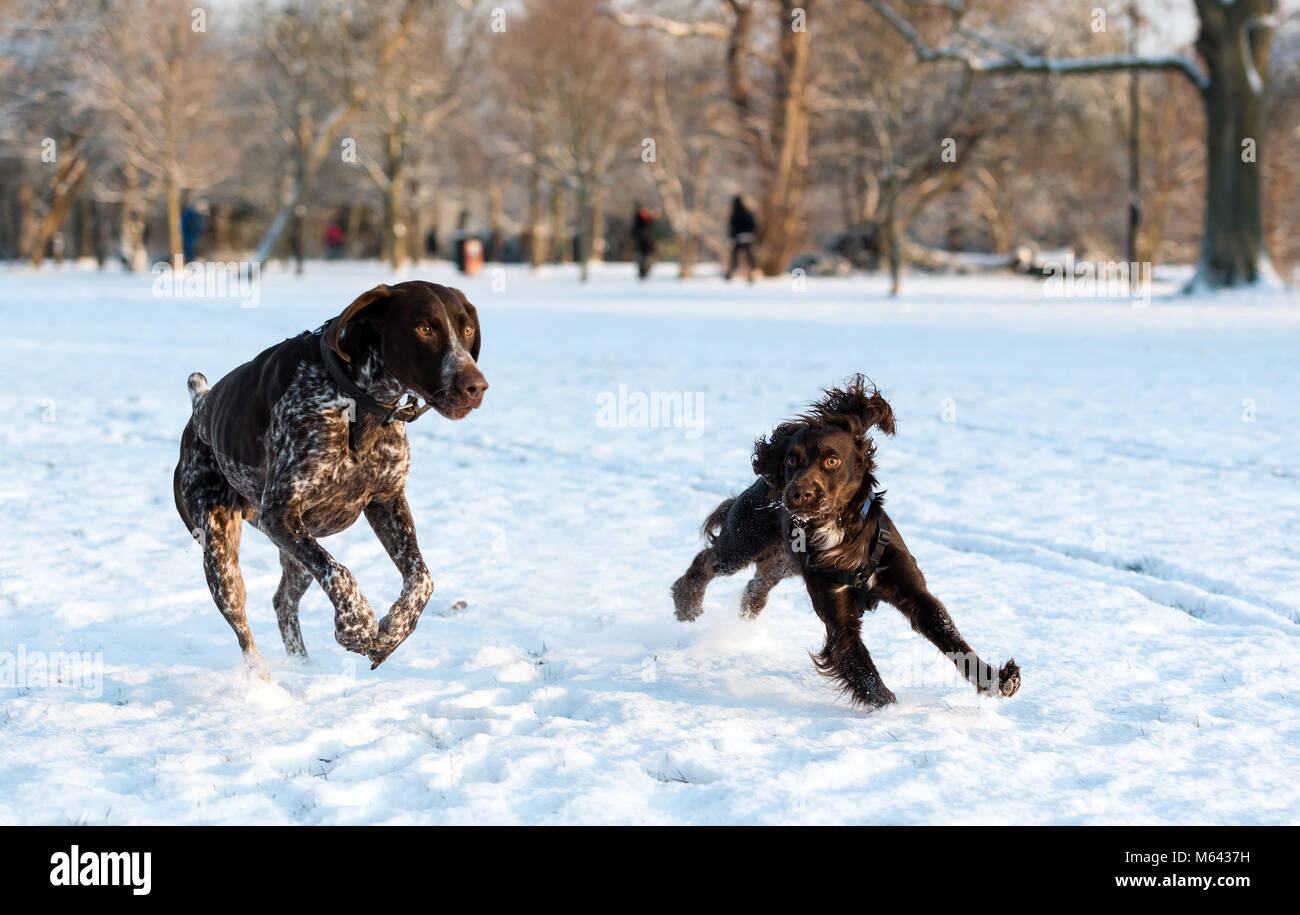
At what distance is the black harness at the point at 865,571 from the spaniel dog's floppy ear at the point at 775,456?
272mm

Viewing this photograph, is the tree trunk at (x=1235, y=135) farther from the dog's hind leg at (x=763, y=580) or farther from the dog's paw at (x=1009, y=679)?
the dog's paw at (x=1009, y=679)

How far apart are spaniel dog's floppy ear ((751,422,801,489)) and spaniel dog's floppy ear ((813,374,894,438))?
0.15 meters

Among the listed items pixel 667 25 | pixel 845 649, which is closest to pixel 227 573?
pixel 845 649

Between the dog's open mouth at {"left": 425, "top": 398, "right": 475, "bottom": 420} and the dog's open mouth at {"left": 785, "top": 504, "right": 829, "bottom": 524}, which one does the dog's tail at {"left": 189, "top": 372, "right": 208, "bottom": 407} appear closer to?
the dog's open mouth at {"left": 425, "top": 398, "right": 475, "bottom": 420}

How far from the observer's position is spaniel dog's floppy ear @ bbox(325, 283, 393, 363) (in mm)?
4258

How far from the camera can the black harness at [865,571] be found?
14.8ft

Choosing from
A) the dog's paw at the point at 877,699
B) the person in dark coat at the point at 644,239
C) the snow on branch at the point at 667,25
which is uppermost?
the snow on branch at the point at 667,25

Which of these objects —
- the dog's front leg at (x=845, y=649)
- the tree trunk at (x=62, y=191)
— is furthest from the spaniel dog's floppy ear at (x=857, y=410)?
the tree trunk at (x=62, y=191)

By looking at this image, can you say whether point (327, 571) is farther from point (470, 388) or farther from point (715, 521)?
point (715, 521)

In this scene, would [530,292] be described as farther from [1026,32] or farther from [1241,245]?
[1026,32]

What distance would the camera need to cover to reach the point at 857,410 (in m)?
4.84

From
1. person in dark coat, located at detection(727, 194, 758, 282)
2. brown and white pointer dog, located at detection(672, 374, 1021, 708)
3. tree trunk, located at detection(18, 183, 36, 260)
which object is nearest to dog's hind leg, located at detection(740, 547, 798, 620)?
brown and white pointer dog, located at detection(672, 374, 1021, 708)

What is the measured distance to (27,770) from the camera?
3900 millimetres

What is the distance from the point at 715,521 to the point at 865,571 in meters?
1.38
